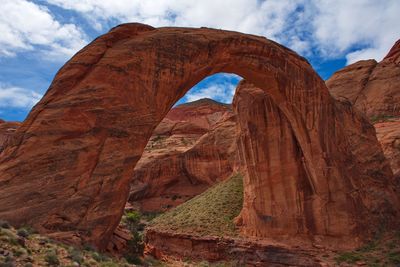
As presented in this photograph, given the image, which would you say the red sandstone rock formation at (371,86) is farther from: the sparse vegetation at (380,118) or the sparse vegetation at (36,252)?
the sparse vegetation at (36,252)

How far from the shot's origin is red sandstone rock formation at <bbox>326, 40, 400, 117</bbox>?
127ft

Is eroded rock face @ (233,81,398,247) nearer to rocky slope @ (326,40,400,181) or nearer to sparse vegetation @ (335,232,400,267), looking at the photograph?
sparse vegetation @ (335,232,400,267)

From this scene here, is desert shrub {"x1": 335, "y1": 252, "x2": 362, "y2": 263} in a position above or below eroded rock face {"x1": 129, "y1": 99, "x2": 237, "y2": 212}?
below

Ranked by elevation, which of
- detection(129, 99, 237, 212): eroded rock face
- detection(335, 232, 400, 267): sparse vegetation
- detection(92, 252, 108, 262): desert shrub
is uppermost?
detection(129, 99, 237, 212): eroded rock face

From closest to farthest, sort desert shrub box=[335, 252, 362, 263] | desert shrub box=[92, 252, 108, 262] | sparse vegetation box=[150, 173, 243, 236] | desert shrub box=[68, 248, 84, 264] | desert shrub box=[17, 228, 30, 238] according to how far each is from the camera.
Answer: desert shrub box=[68, 248, 84, 264]
desert shrub box=[17, 228, 30, 238]
desert shrub box=[92, 252, 108, 262]
desert shrub box=[335, 252, 362, 263]
sparse vegetation box=[150, 173, 243, 236]

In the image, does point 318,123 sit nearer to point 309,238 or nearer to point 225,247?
point 309,238

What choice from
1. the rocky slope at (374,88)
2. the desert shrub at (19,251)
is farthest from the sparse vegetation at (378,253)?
the rocky slope at (374,88)

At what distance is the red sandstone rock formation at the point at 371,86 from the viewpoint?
38.7 metres

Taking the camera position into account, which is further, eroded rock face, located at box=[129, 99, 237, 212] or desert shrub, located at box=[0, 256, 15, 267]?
eroded rock face, located at box=[129, 99, 237, 212]

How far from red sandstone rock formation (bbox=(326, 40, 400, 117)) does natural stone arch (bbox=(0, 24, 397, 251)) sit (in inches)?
728

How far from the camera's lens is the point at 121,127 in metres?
12.9

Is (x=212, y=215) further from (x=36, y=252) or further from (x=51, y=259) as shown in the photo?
(x=51, y=259)

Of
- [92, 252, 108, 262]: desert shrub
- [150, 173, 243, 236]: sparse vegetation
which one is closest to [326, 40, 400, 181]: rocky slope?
[150, 173, 243, 236]: sparse vegetation

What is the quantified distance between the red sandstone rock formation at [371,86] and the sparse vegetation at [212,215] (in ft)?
54.1
